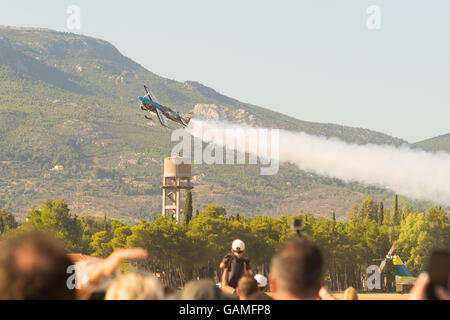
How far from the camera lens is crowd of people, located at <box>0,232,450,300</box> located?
22.3 feet

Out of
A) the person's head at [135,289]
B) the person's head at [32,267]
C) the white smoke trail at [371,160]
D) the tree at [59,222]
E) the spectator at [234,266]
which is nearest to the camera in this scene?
the person's head at [32,267]

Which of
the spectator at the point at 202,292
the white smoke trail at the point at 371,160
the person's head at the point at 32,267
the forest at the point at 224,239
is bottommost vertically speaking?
the forest at the point at 224,239

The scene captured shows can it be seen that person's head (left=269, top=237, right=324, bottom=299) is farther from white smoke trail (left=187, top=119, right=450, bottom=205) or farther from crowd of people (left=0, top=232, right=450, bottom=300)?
white smoke trail (left=187, top=119, right=450, bottom=205)

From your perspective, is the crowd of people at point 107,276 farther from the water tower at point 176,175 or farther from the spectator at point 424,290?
the water tower at point 176,175

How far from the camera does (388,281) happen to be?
133 m

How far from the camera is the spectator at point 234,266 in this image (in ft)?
57.5

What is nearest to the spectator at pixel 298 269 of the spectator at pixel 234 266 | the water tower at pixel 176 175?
the spectator at pixel 234 266

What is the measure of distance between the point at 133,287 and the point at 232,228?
118m

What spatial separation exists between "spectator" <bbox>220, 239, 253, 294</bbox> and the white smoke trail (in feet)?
297

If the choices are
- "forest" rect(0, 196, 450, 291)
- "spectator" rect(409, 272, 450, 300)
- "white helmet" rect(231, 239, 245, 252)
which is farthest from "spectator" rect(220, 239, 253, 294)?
"forest" rect(0, 196, 450, 291)

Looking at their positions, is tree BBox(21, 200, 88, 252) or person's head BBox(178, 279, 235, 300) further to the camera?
→ tree BBox(21, 200, 88, 252)

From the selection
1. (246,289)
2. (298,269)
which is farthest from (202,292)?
(246,289)
